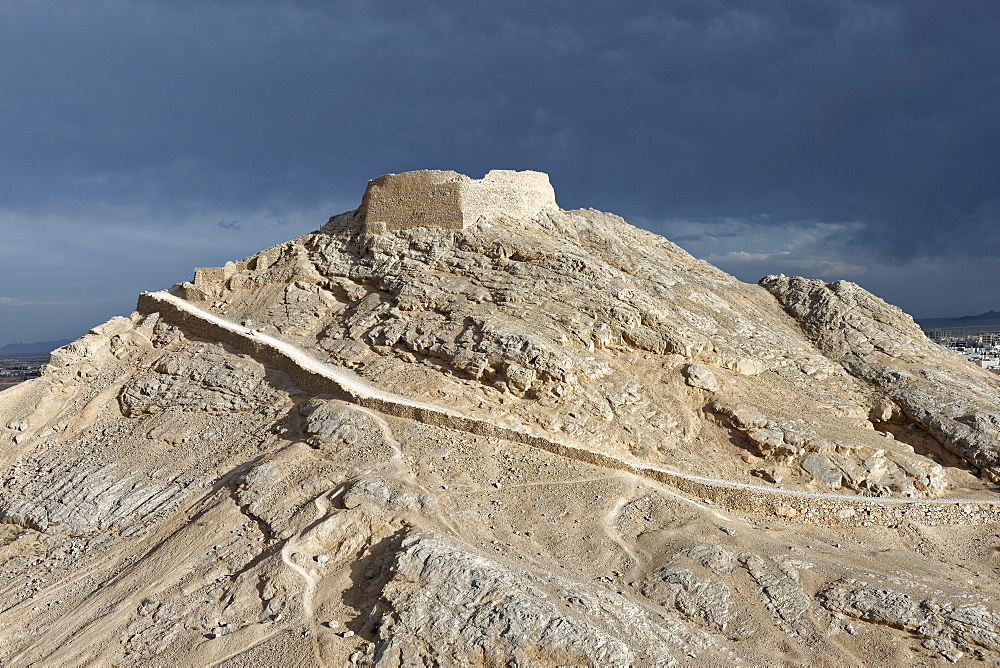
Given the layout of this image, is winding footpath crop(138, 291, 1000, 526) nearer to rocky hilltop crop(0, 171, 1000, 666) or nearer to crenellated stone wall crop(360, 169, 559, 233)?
rocky hilltop crop(0, 171, 1000, 666)

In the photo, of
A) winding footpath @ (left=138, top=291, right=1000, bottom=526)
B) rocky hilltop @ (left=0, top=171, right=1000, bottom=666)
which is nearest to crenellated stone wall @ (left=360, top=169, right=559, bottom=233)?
rocky hilltop @ (left=0, top=171, right=1000, bottom=666)

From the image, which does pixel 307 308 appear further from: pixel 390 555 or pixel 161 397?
pixel 390 555

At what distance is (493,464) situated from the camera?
15.6 meters

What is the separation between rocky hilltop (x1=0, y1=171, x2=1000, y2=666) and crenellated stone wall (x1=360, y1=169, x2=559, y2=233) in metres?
0.17

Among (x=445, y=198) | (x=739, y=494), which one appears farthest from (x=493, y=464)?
(x=445, y=198)

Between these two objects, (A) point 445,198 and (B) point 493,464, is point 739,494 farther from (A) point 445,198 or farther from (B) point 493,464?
(A) point 445,198

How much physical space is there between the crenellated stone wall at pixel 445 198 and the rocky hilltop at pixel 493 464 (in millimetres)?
169

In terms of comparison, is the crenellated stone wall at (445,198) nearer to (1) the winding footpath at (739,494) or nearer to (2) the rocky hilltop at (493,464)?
(2) the rocky hilltop at (493,464)

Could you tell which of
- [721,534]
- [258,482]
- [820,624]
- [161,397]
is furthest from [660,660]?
[161,397]

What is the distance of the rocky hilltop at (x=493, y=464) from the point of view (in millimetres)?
10711

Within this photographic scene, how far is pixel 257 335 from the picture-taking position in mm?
22516

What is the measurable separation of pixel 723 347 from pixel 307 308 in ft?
57.4

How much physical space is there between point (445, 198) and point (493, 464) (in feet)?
47.3

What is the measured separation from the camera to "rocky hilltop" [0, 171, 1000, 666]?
1071 centimetres
